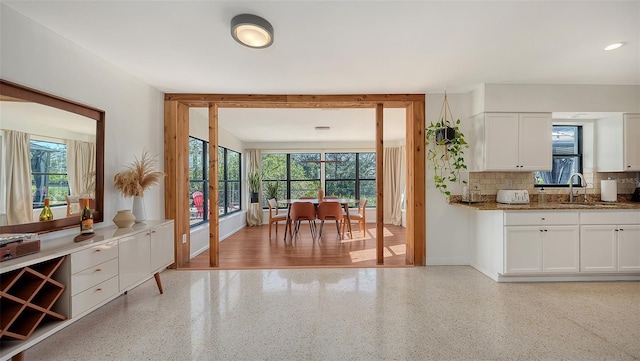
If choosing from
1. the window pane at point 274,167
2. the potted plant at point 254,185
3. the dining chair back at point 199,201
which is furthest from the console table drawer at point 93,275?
the window pane at point 274,167

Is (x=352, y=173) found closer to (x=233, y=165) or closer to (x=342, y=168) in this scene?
(x=342, y=168)

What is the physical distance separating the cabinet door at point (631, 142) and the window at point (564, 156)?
46 cm

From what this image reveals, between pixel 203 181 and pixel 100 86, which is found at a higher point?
pixel 100 86

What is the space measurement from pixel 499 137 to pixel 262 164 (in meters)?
5.64

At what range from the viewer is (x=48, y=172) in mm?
2010

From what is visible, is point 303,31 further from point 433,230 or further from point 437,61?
point 433,230

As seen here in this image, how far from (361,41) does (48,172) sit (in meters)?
2.61

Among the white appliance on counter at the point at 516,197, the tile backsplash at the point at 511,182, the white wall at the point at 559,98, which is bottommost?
the white appliance on counter at the point at 516,197

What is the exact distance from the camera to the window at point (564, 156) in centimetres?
372

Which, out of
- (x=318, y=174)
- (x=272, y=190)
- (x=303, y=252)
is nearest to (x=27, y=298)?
(x=303, y=252)

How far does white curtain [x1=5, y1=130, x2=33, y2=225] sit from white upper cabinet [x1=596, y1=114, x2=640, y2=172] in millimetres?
5923

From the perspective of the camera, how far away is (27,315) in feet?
5.34

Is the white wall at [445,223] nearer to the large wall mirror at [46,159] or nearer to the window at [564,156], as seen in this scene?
the window at [564,156]

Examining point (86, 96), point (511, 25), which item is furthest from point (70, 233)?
point (511, 25)
